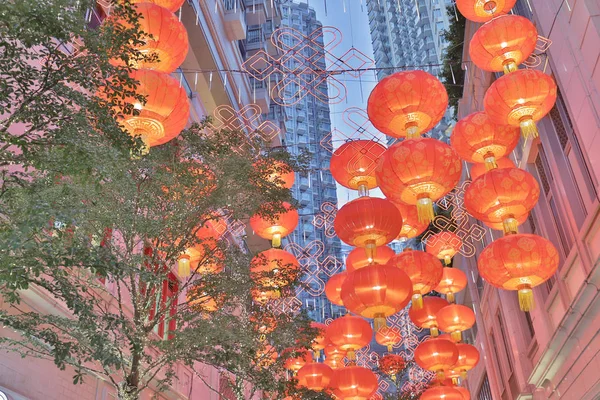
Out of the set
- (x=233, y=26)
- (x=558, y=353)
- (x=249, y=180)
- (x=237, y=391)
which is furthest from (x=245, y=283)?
(x=233, y=26)

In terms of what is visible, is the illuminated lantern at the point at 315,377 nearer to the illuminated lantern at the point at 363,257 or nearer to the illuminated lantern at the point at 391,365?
the illuminated lantern at the point at 363,257

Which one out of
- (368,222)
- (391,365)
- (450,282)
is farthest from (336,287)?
(391,365)

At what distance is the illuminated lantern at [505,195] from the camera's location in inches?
252

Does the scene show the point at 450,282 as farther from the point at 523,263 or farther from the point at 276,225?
the point at 523,263

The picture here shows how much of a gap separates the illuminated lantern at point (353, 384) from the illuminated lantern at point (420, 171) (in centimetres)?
443

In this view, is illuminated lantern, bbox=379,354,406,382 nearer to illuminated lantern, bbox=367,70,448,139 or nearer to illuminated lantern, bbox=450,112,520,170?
illuminated lantern, bbox=450,112,520,170

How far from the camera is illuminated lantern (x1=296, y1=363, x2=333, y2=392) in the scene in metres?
10.7

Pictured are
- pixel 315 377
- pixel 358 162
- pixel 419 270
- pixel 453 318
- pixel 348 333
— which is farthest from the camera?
pixel 315 377

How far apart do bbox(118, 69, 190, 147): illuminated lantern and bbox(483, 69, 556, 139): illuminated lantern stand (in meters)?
3.27

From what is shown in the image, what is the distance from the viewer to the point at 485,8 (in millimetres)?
6879

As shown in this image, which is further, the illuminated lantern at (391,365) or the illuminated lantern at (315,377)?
the illuminated lantern at (391,365)

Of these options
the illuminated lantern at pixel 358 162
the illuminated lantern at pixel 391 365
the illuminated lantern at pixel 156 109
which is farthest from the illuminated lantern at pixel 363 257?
the illuminated lantern at pixel 391 365

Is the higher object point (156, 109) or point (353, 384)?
point (156, 109)

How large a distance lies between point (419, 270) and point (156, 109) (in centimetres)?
418
